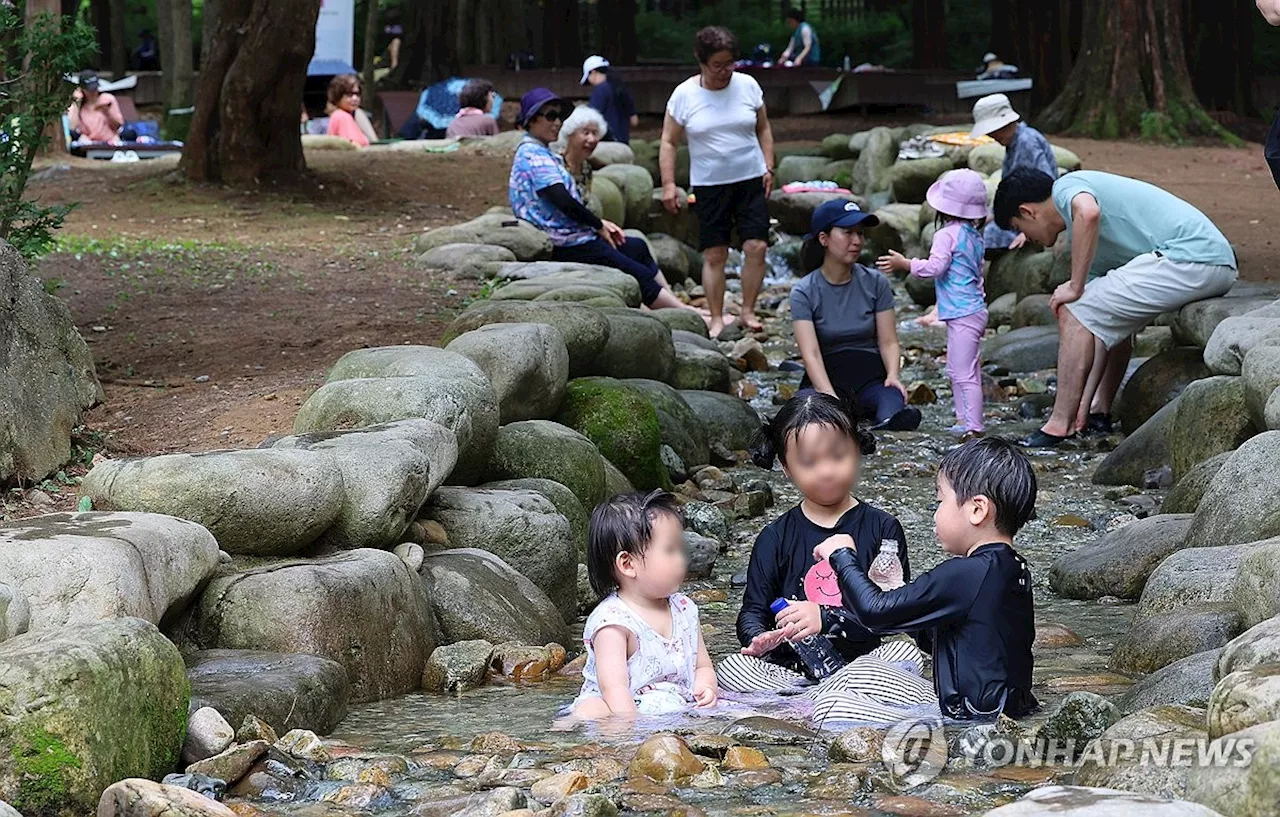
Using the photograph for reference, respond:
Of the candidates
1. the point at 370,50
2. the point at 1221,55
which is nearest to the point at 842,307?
the point at 1221,55

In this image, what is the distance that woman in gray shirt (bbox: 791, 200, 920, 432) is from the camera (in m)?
8.09

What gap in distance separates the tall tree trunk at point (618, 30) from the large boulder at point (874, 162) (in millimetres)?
13216

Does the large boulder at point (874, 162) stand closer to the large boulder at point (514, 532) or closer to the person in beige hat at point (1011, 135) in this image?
the person in beige hat at point (1011, 135)

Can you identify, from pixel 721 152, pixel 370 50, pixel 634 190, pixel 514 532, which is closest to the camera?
pixel 514 532

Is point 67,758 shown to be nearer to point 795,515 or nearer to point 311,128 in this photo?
point 795,515

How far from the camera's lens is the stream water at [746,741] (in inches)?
138

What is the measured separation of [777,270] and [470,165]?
372cm

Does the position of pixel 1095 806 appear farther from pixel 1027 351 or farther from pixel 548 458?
pixel 1027 351

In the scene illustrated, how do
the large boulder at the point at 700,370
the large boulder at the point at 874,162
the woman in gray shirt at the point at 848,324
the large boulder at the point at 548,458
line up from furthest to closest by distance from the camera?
1. the large boulder at the point at 874,162
2. the large boulder at the point at 700,370
3. the woman in gray shirt at the point at 848,324
4. the large boulder at the point at 548,458

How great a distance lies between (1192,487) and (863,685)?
302 cm

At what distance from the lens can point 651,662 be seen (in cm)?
440

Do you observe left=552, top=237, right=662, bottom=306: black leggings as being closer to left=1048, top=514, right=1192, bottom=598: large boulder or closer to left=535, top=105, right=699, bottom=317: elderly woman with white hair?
left=535, top=105, right=699, bottom=317: elderly woman with white hair

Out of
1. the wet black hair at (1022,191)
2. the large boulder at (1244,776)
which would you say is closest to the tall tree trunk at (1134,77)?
the wet black hair at (1022,191)

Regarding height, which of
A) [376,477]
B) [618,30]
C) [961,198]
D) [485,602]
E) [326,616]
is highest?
[618,30]
